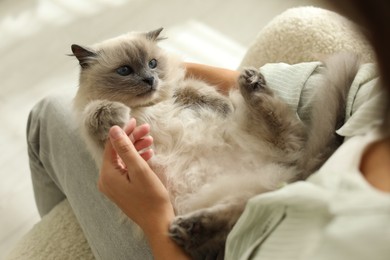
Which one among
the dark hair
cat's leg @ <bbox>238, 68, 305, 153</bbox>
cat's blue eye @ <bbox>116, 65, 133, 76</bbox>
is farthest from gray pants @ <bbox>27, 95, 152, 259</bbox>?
the dark hair

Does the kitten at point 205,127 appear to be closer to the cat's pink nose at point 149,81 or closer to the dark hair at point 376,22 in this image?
the cat's pink nose at point 149,81

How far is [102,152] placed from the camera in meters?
1.25

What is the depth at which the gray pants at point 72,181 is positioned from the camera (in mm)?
1210

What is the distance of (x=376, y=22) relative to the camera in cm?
52

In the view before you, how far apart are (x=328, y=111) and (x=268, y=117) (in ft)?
0.58

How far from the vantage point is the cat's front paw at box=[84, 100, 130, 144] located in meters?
1.19

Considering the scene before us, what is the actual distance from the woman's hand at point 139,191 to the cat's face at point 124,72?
0.78ft

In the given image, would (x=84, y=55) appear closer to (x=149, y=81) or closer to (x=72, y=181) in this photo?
(x=149, y=81)

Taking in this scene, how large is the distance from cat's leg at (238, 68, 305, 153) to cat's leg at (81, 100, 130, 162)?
1.16ft

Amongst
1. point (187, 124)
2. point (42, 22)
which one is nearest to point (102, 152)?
point (187, 124)

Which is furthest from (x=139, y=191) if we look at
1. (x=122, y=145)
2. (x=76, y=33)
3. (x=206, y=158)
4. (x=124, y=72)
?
(x=76, y=33)

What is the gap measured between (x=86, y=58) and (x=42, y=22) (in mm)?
1652

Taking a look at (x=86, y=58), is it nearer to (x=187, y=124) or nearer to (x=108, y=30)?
(x=187, y=124)

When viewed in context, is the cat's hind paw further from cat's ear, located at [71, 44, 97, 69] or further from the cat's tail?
cat's ear, located at [71, 44, 97, 69]
